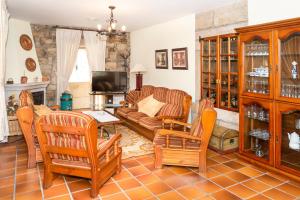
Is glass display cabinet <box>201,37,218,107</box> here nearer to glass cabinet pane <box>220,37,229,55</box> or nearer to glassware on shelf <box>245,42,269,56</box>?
glass cabinet pane <box>220,37,229,55</box>

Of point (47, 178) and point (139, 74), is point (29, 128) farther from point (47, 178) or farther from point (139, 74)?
point (139, 74)

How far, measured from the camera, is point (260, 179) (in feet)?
10.7

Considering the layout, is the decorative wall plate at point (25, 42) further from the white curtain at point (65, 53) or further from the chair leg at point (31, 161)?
the chair leg at point (31, 161)

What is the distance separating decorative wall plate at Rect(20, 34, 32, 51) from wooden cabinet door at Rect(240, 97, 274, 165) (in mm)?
5407

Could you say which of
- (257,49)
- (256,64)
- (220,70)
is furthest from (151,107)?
(257,49)

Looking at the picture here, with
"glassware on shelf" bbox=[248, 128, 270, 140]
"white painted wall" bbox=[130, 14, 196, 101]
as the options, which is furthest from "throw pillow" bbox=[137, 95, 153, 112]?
"glassware on shelf" bbox=[248, 128, 270, 140]

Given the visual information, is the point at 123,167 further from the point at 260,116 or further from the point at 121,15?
the point at 121,15

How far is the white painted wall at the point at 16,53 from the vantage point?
5855mm

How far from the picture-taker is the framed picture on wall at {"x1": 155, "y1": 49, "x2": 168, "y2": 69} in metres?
6.49

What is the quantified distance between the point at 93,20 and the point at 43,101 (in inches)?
102

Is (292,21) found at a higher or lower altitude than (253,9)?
lower

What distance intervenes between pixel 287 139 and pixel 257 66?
1.11 meters

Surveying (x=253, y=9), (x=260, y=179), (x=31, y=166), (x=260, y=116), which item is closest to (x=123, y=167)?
(x=31, y=166)

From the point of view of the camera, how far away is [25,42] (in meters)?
6.37
